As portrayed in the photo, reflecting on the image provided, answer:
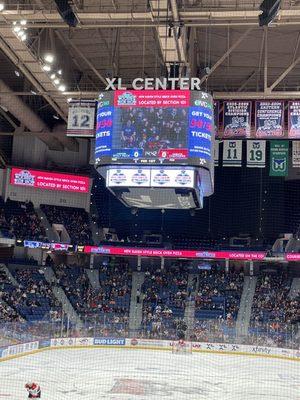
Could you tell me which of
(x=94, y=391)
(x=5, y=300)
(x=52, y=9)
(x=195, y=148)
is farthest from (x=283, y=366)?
(x=52, y=9)

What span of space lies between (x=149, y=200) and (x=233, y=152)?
4.58 m

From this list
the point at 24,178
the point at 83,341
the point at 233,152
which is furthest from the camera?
the point at 24,178

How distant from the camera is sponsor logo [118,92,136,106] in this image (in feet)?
44.5

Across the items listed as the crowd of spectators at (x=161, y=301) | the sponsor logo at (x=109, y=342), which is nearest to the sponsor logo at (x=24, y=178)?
the crowd of spectators at (x=161, y=301)

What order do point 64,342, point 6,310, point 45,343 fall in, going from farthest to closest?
point 6,310, point 64,342, point 45,343

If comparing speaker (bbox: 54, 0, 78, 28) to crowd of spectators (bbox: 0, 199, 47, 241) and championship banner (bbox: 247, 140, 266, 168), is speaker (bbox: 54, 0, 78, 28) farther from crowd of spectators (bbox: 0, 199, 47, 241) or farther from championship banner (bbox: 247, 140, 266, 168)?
crowd of spectators (bbox: 0, 199, 47, 241)

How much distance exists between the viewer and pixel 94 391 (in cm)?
1341

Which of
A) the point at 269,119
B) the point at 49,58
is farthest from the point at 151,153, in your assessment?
the point at 49,58

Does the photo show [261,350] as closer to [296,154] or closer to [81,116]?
[296,154]

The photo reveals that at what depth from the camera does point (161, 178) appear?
13359mm

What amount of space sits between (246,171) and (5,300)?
48.7 ft

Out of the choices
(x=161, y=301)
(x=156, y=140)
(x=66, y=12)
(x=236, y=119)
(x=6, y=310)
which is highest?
(x=66, y=12)

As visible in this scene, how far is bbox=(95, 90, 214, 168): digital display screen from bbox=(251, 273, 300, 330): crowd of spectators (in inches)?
506

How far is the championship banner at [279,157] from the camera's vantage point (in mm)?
19203
